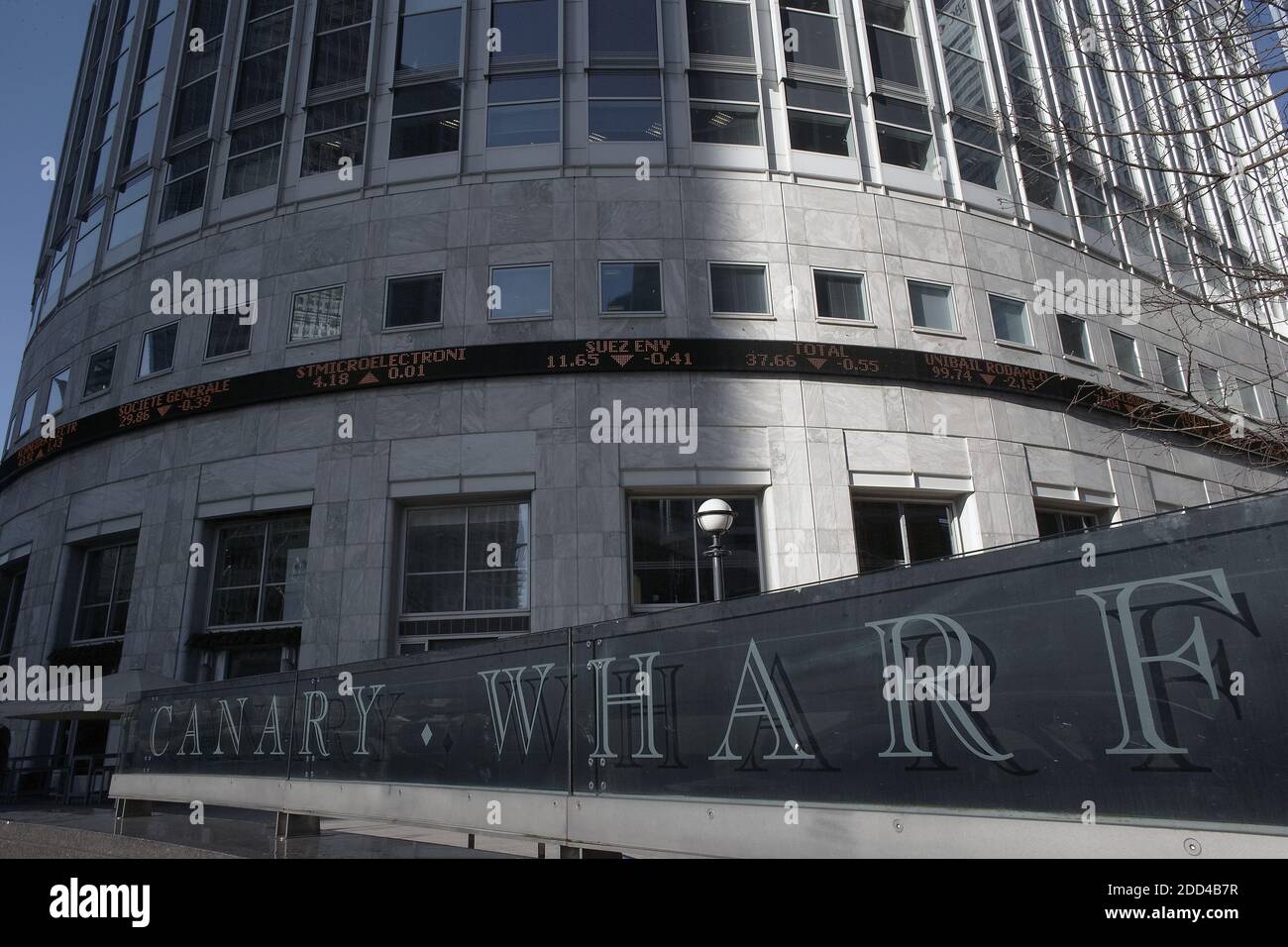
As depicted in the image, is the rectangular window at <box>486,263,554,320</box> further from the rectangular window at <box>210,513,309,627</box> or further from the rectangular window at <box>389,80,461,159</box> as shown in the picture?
the rectangular window at <box>210,513,309,627</box>

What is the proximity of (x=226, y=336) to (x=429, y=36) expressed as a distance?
33.9 feet

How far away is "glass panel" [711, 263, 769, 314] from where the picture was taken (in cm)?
2052

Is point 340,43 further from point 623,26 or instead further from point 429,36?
point 623,26

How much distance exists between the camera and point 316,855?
23.0 feet

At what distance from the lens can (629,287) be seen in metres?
20.4

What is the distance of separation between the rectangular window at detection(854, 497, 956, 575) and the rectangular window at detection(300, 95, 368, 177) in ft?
54.7

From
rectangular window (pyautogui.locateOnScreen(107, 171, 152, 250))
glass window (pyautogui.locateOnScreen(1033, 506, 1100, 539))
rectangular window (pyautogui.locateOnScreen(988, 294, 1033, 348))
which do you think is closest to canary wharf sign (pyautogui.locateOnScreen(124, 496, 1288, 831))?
glass window (pyautogui.locateOnScreen(1033, 506, 1100, 539))

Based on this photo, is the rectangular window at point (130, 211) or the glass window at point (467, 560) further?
the rectangular window at point (130, 211)

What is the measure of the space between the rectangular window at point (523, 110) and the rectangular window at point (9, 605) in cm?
1914

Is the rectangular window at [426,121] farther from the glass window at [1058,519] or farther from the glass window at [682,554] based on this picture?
the glass window at [1058,519]

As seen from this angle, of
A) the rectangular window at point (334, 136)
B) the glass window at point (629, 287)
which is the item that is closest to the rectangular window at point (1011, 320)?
the glass window at point (629, 287)

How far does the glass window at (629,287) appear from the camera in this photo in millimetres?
20266
